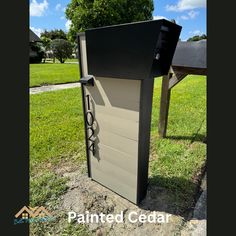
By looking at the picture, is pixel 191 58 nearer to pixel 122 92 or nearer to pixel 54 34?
pixel 122 92

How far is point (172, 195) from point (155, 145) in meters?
A: 1.14

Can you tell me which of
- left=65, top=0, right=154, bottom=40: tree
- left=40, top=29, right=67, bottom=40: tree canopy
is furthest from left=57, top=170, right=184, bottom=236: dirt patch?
left=40, top=29, right=67, bottom=40: tree canopy

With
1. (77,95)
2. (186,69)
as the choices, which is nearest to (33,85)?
(77,95)

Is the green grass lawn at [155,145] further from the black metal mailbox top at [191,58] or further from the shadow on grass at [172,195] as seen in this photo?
the black metal mailbox top at [191,58]

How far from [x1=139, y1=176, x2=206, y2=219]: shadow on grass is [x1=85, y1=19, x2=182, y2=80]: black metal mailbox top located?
1.27m

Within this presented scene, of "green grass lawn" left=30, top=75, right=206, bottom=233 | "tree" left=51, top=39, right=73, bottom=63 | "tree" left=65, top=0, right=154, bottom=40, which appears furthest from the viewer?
"tree" left=51, top=39, right=73, bottom=63

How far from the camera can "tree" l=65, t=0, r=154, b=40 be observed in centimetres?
1457

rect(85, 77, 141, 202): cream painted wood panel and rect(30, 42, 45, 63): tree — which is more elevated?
rect(30, 42, 45, 63): tree

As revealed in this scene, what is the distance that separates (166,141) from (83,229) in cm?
201

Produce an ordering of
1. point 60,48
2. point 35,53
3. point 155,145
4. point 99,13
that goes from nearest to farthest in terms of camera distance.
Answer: point 155,145
point 99,13
point 35,53
point 60,48

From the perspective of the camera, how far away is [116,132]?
1979 mm

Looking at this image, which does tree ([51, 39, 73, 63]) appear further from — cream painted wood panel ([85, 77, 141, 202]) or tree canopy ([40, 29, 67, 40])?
cream painted wood panel ([85, 77, 141, 202])

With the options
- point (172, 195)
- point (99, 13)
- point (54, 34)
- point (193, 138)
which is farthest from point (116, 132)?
point (54, 34)

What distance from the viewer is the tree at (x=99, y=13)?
14.6 meters
